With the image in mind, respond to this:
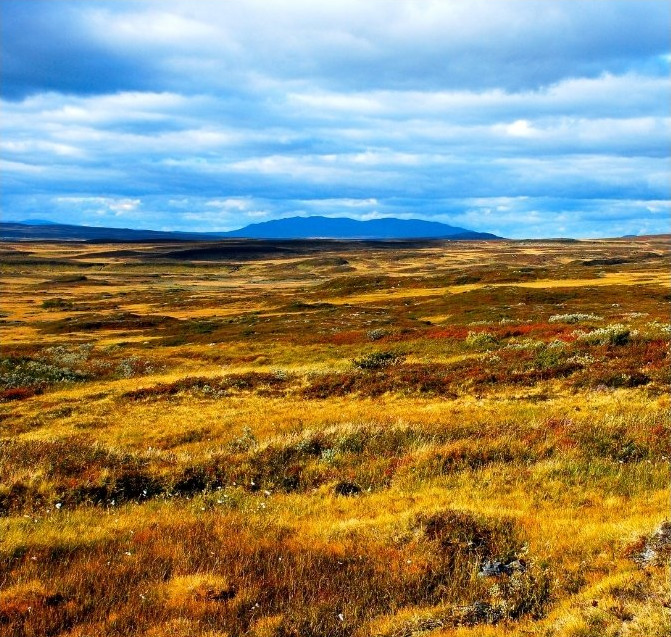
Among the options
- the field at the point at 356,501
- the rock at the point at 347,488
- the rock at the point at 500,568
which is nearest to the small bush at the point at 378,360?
the field at the point at 356,501

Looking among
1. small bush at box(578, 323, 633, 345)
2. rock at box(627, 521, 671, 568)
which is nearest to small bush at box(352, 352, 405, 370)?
small bush at box(578, 323, 633, 345)

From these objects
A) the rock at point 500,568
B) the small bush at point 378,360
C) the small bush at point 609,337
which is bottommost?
the small bush at point 378,360

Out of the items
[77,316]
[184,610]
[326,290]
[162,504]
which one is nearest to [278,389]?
[162,504]

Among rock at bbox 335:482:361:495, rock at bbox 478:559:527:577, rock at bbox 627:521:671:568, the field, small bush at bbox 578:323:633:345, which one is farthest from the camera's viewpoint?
small bush at bbox 578:323:633:345

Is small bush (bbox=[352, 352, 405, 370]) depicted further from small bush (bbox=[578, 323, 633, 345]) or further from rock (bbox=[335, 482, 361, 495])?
rock (bbox=[335, 482, 361, 495])

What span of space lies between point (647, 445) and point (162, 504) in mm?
12375

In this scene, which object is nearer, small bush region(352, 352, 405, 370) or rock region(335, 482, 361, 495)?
rock region(335, 482, 361, 495)

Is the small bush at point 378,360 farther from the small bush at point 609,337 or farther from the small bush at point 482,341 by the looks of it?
the small bush at point 609,337

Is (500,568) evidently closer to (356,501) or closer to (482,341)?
(356,501)

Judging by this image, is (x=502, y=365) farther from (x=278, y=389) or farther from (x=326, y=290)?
(x=326, y=290)

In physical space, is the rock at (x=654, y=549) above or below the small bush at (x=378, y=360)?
above

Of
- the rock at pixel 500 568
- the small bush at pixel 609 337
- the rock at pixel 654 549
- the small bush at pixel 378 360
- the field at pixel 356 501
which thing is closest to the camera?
the field at pixel 356 501

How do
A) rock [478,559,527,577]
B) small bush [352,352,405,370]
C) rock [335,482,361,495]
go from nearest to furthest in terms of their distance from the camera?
1. rock [478,559,527,577]
2. rock [335,482,361,495]
3. small bush [352,352,405,370]

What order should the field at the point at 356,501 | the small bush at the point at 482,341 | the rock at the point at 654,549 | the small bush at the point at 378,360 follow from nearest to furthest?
the field at the point at 356,501 → the rock at the point at 654,549 → the small bush at the point at 378,360 → the small bush at the point at 482,341
